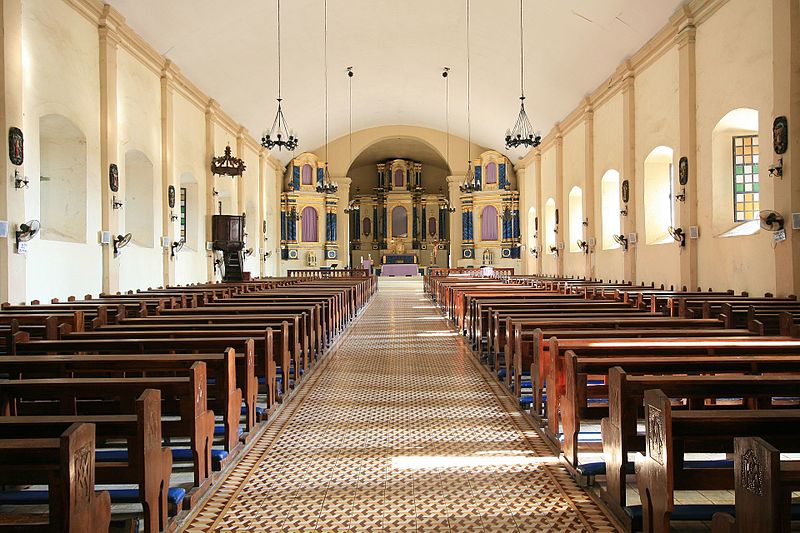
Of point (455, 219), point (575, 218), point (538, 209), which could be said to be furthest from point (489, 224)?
point (575, 218)

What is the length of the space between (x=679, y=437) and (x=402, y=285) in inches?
986

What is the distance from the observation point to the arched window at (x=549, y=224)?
22.7 m

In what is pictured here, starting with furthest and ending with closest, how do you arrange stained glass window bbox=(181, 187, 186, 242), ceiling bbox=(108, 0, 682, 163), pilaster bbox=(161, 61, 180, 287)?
stained glass window bbox=(181, 187, 186, 242) < pilaster bbox=(161, 61, 180, 287) < ceiling bbox=(108, 0, 682, 163)

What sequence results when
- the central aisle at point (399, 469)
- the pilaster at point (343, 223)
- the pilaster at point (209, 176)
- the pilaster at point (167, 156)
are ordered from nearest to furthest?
the central aisle at point (399, 469) → the pilaster at point (167, 156) → the pilaster at point (209, 176) → the pilaster at point (343, 223)

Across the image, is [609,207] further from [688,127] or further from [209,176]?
[209,176]

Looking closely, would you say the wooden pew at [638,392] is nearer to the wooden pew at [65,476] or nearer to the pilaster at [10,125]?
the wooden pew at [65,476]

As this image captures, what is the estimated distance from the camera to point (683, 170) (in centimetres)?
1217

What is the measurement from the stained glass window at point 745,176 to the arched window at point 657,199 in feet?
8.62

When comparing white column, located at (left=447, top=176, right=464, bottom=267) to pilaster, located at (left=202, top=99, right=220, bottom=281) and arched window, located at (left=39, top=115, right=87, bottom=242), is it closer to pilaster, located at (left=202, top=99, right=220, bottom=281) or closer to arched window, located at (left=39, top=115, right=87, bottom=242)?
pilaster, located at (left=202, top=99, right=220, bottom=281)

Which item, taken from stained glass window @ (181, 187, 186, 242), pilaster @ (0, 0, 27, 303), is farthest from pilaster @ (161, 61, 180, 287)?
pilaster @ (0, 0, 27, 303)

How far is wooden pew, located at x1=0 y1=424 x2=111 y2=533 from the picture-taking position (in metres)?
1.86

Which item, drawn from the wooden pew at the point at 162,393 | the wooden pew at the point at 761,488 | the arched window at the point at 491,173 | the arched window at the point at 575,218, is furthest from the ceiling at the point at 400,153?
the wooden pew at the point at 761,488

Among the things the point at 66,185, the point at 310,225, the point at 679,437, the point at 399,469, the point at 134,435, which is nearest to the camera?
the point at 679,437

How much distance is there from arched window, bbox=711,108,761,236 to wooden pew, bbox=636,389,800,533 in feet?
32.5
